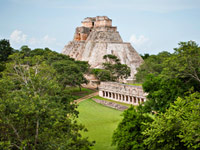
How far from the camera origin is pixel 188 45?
1891 centimetres

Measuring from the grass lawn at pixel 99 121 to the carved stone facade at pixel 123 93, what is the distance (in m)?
4.73

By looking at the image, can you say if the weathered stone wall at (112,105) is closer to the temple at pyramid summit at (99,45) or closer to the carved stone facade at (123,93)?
the carved stone facade at (123,93)

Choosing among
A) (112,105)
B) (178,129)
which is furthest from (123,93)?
(178,129)

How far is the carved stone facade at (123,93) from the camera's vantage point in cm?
3706

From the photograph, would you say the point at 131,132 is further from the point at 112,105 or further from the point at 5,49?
the point at 5,49

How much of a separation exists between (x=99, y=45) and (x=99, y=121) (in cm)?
5039

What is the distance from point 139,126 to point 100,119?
1345cm

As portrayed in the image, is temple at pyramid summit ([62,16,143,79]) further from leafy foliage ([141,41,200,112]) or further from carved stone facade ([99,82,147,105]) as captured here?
leafy foliage ([141,41,200,112])

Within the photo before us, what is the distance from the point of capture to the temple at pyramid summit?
237 feet

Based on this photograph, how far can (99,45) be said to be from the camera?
252 feet

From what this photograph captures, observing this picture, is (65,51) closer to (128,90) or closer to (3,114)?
(128,90)

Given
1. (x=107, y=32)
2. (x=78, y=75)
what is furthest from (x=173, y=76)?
(x=107, y=32)

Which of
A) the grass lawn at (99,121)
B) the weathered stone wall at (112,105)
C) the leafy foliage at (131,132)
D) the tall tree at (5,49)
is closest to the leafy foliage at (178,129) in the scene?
the leafy foliage at (131,132)

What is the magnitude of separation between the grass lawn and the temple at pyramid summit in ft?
105
